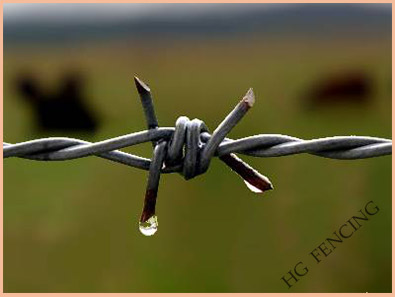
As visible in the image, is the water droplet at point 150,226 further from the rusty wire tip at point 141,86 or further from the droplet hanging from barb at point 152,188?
the rusty wire tip at point 141,86

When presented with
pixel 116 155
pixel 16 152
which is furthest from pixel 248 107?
pixel 16 152

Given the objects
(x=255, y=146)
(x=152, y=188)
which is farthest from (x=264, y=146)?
(x=152, y=188)

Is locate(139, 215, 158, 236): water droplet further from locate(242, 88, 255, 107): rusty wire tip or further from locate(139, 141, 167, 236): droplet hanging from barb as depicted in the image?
locate(242, 88, 255, 107): rusty wire tip

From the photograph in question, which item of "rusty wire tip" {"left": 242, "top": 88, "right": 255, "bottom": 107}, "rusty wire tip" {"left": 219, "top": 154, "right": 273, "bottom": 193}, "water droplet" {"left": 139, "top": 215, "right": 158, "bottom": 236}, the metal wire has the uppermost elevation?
"rusty wire tip" {"left": 242, "top": 88, "right": 255, "bottom": 107}

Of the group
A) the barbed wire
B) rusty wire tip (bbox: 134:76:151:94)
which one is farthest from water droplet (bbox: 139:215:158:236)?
rusty wire tip (bbox: 134:76:151:94)

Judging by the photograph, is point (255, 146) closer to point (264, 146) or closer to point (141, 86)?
point (264, 146)

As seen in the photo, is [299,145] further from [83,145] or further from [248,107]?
[83,145]
